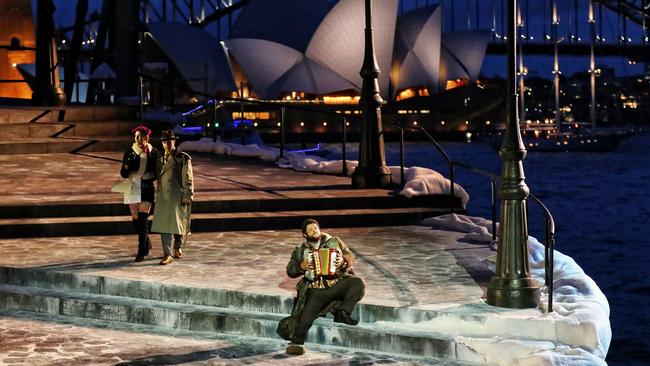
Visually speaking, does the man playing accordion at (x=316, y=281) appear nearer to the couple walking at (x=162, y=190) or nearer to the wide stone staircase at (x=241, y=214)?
the couple walking at (x=162, y=190)

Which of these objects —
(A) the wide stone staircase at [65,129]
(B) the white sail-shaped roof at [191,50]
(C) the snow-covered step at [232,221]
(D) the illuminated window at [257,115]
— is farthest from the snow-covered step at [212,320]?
(D) the illuminated window at [257,115]

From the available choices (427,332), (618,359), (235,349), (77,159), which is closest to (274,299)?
(235,349)

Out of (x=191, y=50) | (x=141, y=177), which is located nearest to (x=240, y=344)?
(x=141, y=177)

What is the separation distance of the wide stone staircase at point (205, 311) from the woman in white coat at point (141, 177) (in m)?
1.22

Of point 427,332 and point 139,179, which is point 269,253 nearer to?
point 139,179

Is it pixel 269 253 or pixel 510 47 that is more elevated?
pixel 510 47

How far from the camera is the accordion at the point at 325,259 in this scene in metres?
8.32

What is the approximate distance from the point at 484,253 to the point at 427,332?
3.49 meters

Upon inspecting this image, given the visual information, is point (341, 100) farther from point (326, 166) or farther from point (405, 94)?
point (326, 166)

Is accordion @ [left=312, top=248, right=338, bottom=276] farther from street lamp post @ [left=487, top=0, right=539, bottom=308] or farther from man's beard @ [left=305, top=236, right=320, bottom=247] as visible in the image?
street lamp post @ [left=487, top=0, right=539, bottom=308]

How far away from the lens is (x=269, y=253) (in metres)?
12.0

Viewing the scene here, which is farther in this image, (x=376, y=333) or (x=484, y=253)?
(x=484, y=253)

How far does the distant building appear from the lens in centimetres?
3058

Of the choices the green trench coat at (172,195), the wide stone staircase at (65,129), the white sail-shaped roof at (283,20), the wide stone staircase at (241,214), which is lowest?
the wide stone staircase at (241,214)
